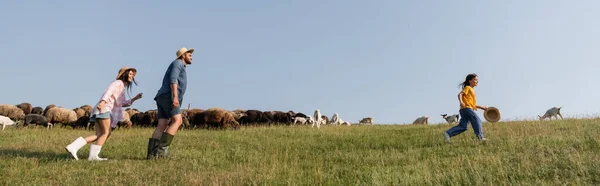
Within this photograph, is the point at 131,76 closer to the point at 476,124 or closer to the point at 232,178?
the point at 232,178

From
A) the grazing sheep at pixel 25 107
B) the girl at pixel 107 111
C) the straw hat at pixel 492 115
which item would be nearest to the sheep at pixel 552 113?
the straw hat at pixel 492 115

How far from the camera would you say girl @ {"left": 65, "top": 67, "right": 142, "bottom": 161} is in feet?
27.6

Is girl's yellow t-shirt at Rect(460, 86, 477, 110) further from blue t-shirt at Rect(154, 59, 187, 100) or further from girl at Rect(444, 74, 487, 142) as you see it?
blue t-shirt at Rect(154, 59, 187, 100)

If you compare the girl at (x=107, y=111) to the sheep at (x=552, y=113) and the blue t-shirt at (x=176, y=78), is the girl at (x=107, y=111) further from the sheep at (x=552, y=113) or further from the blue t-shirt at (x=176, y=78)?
the sheep at (x=552, y=113)

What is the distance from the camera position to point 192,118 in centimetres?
2206

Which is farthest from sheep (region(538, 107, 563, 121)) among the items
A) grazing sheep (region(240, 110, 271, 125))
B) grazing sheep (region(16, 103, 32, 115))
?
grazing sheep (region(16, 103, 32, 115))

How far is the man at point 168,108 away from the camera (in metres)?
8.61

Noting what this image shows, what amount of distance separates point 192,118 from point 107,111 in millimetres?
13715

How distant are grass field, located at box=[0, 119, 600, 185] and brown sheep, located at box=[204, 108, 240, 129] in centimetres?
830

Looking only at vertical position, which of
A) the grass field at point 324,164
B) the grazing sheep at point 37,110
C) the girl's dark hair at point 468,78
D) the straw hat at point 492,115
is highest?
the grazing sheep at point 37,110

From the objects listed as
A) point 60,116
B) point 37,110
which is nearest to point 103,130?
point 60,116

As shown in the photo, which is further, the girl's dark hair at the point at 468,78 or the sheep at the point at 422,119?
the sheep at the point at 422,119

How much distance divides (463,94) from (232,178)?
6.66 meters

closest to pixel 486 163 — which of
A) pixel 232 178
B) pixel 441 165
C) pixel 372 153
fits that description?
pixel 441 165
